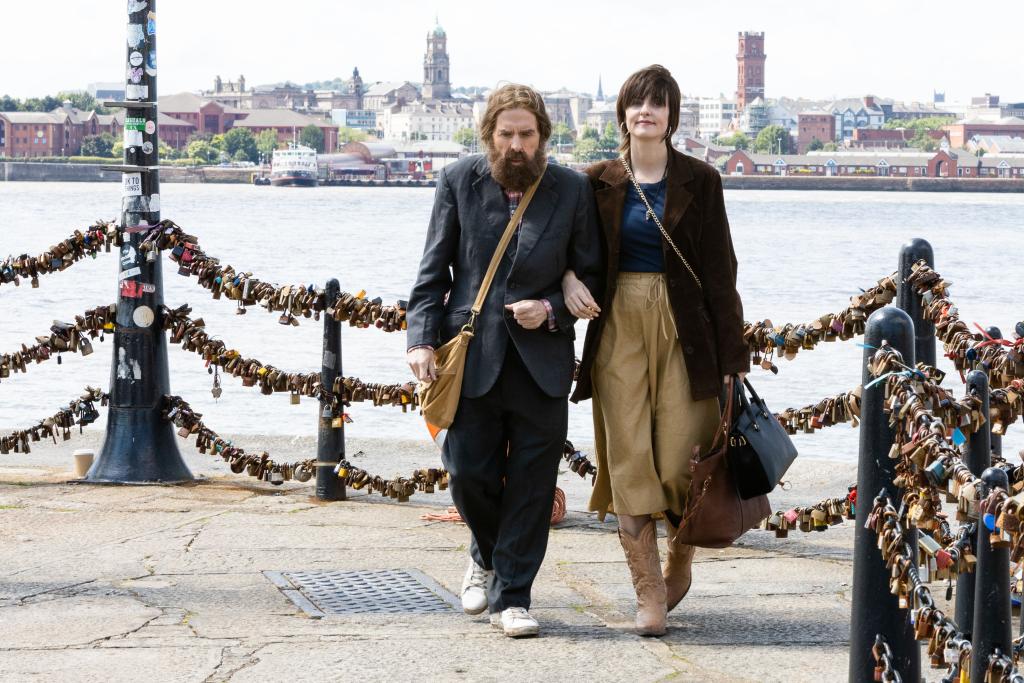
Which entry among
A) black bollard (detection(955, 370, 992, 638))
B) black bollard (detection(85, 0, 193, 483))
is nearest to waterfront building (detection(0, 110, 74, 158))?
black bollard (detection(85, 0, 193, 483))

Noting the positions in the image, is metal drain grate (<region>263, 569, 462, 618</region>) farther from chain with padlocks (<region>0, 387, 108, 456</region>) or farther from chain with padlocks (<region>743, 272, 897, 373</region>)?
chain with padlocks (<region>0, 387, 108, 456</region>)

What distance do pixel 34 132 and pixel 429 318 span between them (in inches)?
7357

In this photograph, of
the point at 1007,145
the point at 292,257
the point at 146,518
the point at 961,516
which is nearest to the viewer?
the point at 961,516

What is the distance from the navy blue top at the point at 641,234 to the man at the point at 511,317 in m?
0.10

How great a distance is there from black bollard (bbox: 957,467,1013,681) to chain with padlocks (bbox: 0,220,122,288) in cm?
489

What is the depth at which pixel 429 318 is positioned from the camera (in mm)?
4676

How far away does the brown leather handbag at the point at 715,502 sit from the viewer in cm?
457

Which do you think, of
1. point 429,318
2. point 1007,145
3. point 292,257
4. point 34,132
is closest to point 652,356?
point 429,318

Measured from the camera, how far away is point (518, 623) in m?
4.56

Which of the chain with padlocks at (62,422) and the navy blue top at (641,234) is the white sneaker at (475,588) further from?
the chain with padlocks at (62,422)

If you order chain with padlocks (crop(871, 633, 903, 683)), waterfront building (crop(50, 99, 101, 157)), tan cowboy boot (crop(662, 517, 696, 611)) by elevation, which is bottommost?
tan cowboy boot (crop(662, 517, 696, 611))

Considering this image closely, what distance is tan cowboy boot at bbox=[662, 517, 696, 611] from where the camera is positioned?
4824 mm

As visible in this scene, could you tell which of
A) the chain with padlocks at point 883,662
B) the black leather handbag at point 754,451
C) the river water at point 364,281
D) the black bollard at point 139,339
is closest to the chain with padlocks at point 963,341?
the black leather handbag at point 754,451

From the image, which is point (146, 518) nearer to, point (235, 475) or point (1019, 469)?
point (235, 475)
